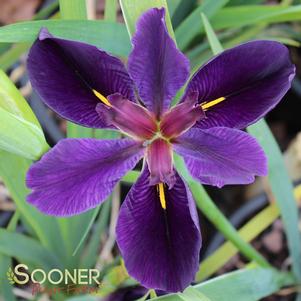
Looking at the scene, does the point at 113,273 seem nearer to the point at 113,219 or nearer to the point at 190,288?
the point at 190,288

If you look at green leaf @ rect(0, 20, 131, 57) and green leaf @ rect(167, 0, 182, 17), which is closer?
green leaf @ rect(0, 20, 131, 57)

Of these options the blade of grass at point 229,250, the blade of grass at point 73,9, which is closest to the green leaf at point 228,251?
the blade of grass at point 229,250

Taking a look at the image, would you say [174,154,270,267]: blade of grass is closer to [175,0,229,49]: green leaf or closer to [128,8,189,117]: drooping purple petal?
[128,8,189,117]: drooping purple petal

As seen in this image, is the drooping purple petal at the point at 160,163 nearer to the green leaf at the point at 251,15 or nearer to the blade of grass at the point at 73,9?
the blade of grass at the point at 73,9

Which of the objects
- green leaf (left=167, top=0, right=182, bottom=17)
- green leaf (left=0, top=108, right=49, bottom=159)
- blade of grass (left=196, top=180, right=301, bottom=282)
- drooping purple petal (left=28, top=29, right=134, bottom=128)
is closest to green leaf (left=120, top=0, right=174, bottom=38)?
drooping purple petal (left=28, top=29, right=134, bottom=128)

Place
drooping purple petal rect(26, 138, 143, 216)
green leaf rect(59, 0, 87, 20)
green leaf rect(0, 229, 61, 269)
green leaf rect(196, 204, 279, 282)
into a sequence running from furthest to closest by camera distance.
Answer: green leaf rect(196, 204, 279, 282), green leaf rect(0, 229, 61, 269), green leaf rect(59, 0, 87, 20), drooping purple petal rect(26, 138, 143, 216)
